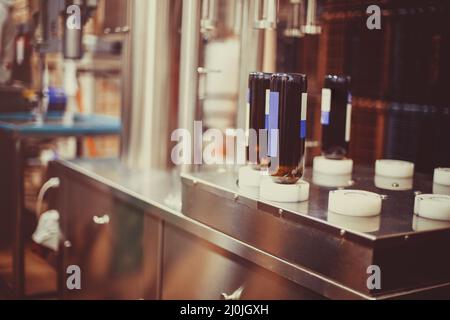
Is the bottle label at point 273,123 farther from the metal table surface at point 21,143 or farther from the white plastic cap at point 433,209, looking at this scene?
the metal table surface at point 21,143

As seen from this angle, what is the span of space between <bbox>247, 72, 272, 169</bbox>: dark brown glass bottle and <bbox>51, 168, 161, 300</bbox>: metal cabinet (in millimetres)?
450

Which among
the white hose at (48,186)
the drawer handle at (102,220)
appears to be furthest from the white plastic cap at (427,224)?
the white hose at (48,186)

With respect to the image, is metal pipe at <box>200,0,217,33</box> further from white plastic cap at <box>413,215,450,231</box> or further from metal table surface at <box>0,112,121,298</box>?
metal table surface at <box>0,112,121,298</box>

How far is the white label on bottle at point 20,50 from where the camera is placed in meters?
3.44

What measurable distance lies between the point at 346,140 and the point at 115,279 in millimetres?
935

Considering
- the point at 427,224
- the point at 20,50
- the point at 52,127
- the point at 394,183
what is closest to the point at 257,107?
the point at 394,183

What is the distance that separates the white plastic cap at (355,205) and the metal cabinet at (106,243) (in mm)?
708

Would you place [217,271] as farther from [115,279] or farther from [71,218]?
[71,218]

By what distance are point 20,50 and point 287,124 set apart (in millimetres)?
2533

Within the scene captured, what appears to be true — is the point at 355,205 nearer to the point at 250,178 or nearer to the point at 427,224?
the point at 427,224

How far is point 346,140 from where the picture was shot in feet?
5.56

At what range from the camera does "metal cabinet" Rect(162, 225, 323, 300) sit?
134 centimetres

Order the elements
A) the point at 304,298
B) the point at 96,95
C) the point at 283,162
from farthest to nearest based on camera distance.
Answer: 1. the point at 96,95
2. the point at 283,162
3. the point at 304,298
